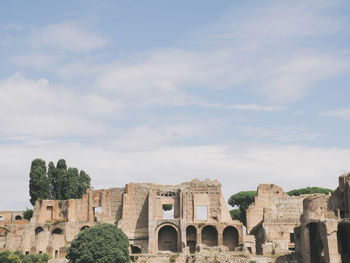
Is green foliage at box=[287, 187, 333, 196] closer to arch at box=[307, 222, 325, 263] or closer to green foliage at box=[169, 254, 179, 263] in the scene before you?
green foliage at box=[169, 254, 179, 263]

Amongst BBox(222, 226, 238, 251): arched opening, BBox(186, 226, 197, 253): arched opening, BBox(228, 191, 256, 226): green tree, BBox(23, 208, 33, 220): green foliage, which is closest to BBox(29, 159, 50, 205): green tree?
BBox(23, 208, 33, 220): green foliage

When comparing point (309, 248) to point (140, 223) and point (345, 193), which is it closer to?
point (345, 193)

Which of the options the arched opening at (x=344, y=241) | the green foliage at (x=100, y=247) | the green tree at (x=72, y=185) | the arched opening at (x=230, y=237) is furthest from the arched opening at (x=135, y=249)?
the arched opening at (x=344, y=241)

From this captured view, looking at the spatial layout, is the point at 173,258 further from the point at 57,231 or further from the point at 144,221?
the point at 57,231

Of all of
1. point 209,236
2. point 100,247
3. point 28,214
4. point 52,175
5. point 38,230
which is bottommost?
point 100,247

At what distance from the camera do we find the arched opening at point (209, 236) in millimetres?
65375

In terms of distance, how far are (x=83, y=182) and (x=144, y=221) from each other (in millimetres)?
13566

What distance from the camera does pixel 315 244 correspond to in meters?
52.7

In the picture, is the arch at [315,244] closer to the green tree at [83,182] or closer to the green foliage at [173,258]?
the green foliage at [173,258]

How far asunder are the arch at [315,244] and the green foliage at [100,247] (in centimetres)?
1683

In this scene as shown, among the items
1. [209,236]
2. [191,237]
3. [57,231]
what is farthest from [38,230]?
[209,236]

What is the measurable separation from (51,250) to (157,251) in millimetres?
11564

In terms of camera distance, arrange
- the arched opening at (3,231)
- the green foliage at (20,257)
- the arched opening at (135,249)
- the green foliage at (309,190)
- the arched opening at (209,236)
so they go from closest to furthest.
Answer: the green foliage at (20,257), the arched opening at (135,249), the arched opening at (209,236), the arched opening at (3,231), the green foliage at (309,190)

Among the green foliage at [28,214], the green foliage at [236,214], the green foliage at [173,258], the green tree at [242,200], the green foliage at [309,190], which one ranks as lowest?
the green foliage at [173,258]
